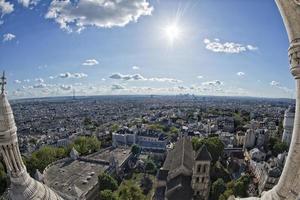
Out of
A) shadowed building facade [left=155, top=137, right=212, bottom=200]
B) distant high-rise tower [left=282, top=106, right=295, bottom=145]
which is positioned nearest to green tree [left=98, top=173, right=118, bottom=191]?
shadowed building facade [left=155, top=137, right=212, bottom=200]

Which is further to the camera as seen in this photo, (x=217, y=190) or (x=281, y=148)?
(x=281, y=148)

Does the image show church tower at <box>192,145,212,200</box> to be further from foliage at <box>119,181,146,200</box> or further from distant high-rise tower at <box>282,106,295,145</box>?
distant high-rise tower at <box>282,106,295,145</box>

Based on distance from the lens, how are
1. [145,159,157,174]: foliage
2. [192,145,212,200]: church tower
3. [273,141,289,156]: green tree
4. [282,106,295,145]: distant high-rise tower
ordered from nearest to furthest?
[192,145,212,200]: church tower, [145,159,157,174]: foliage, [282,106,295,145]: distant high-rise tower, [273,141,289,156]: green tree

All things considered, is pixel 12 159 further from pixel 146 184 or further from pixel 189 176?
pixel 146 184

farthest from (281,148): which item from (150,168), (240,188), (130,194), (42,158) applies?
(42,158)

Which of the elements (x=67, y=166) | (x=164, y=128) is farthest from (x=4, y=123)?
(x=164, y=128)

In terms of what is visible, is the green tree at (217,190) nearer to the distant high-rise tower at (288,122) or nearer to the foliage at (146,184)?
the foliage at (146,184)

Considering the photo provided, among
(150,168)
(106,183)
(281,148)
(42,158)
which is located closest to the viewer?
(106,183)
